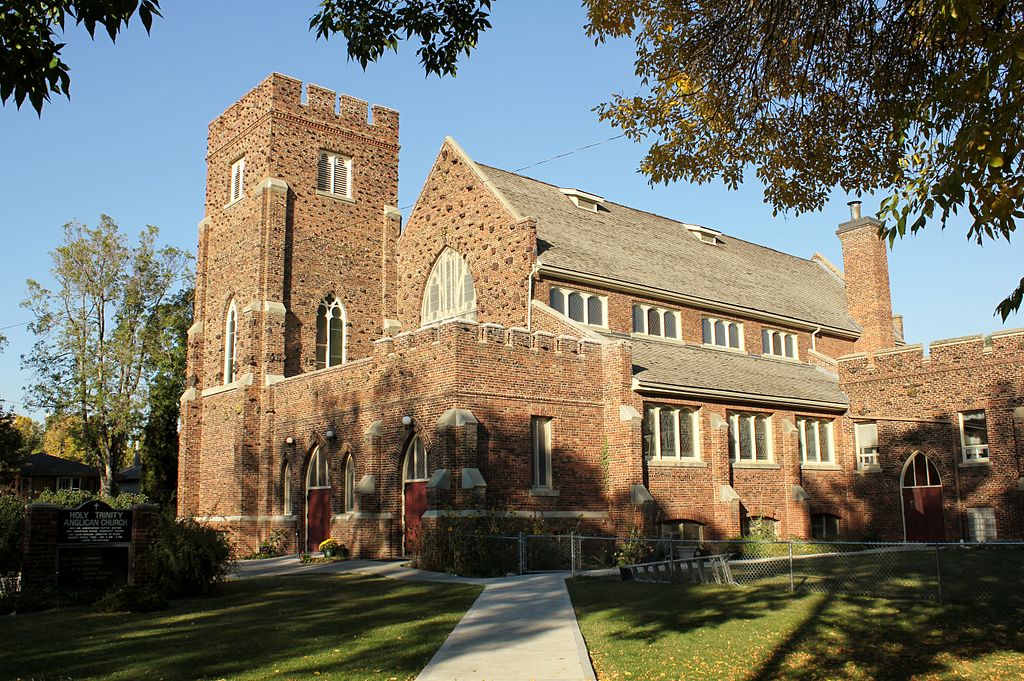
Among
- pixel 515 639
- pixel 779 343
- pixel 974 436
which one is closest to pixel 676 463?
pixel 974 436

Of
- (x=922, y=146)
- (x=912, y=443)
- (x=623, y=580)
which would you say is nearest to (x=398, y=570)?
(x=623, y=580)

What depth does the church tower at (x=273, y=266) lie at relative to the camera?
30641 millimetres

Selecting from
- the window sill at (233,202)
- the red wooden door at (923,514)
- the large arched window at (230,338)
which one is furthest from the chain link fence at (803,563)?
the window sill at (233,202)

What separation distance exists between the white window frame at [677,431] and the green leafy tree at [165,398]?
23.6m

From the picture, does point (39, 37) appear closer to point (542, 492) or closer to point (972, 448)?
point (542, 492)

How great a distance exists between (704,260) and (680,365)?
9.08 metres

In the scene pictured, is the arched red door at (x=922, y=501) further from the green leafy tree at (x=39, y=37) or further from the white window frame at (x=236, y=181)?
the green leafy tree at (x=39, y=37)

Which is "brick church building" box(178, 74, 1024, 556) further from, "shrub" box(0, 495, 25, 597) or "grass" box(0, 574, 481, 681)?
"shrub" box(0, 495, 25, 597)

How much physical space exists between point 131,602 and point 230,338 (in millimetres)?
18859

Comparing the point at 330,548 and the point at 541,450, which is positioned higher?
the point at 541,450

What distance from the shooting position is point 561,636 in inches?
456

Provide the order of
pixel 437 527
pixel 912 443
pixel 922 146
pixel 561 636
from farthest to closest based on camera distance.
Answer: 1. pixel 912 443
2. pixel 437 527
3. pixel 561 636
4. pixel 922 146

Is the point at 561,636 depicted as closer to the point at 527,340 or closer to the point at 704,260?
the point at 527,340

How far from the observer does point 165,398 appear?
143 feet
